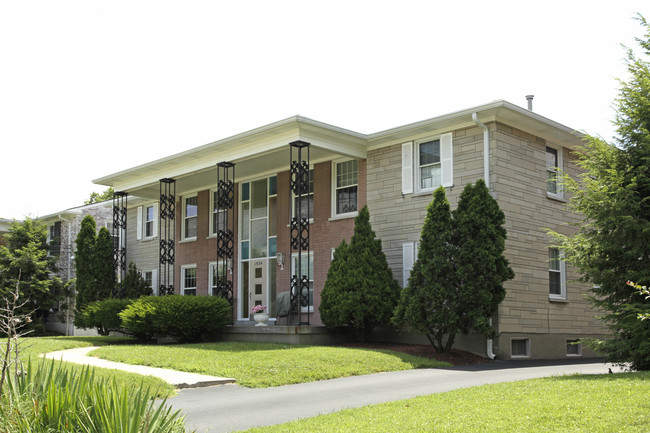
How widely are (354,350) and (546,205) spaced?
7.28m

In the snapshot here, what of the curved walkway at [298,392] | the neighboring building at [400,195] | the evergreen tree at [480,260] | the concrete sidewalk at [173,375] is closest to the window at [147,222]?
the neighboring building at [400,195]

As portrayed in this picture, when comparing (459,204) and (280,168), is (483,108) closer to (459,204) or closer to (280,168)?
(459,204)

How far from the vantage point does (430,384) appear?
11062 millimetres

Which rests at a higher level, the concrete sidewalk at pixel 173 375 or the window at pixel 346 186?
the window at pixel 346 186

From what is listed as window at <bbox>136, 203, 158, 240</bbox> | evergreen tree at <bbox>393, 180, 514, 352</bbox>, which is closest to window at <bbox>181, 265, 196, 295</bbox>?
window at <bbox>136, 203, 158, 240</bbox>

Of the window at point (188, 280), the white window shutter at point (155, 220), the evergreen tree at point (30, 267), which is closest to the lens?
the window at point (188, 280)

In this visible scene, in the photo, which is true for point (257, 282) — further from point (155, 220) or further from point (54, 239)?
point (54, 239)

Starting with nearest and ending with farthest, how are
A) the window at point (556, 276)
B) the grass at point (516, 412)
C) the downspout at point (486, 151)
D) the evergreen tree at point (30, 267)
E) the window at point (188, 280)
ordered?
the grass at point (516, 412)
the downspout at point (486, 151)
the window at point (556, 276)
the window at point (188, 280)
the evergreen tree at point (30, 267)

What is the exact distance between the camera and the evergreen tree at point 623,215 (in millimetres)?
11273

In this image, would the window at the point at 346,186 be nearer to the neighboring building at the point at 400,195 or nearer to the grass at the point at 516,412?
the neighboring building at the point at 400,195

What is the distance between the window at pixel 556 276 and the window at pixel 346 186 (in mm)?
5851

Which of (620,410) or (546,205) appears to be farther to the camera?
(546,205)

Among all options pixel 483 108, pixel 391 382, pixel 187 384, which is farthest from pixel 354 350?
pixel 483 108

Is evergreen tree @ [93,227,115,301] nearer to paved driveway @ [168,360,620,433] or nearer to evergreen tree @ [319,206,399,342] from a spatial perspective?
evergreen tree @ [319,206,399,342]
